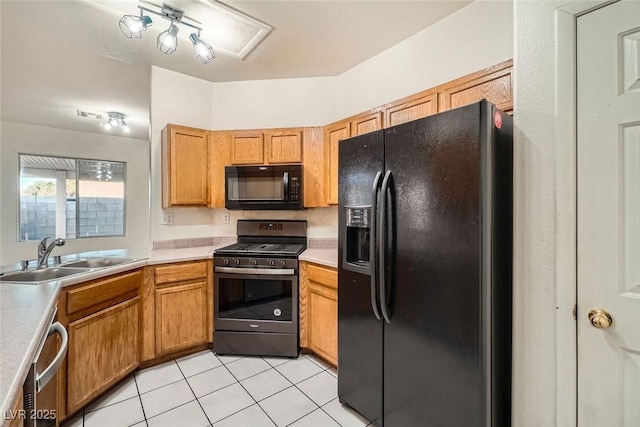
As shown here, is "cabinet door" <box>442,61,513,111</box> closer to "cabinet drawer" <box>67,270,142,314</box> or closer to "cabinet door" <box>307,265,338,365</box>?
"cabinet door" <box>307,265,338,365</box>

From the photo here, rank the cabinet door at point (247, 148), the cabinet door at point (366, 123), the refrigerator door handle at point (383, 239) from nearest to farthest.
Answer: the refrigerator door handle at point (383, 239), the cabinet door at point (366, 123), the cabinet door at point (247, 148)

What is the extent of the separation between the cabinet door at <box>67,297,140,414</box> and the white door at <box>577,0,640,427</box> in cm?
242

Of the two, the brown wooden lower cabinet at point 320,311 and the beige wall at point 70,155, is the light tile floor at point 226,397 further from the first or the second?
the beige wall at point 70,155

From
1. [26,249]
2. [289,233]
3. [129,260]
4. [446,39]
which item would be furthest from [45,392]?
[26,249]

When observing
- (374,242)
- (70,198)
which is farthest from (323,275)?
(70,198)

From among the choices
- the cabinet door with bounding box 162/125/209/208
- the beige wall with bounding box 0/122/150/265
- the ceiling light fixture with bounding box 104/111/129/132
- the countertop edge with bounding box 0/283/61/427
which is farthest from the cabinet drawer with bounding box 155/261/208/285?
the ceiling light fixture with bounding box 104/111/129/132

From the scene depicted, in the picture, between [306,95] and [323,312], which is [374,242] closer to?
[323,312]

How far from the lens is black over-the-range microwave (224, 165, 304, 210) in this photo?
2545 millimetres

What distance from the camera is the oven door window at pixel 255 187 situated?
2.57m

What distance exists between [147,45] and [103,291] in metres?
1.95

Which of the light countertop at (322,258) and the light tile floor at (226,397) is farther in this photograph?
the light countertop at (322,258)

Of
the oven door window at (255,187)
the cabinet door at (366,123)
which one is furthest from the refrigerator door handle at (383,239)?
the oven door window at (255,187)

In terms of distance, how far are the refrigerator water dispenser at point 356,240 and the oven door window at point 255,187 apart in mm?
1066

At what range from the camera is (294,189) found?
2549 mm
